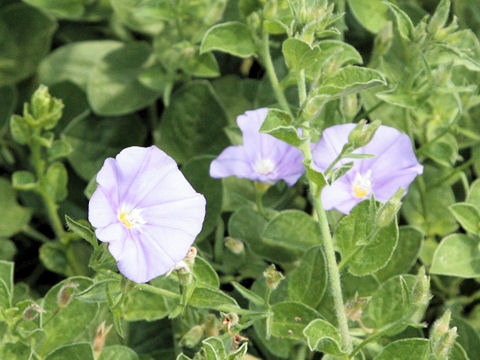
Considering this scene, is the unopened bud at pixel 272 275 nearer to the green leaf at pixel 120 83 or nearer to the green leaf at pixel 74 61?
the green leaf at pixel 120 83

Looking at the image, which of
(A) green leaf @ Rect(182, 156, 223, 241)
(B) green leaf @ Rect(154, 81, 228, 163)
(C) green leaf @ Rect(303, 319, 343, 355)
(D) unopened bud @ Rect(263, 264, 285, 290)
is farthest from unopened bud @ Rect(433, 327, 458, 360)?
(B) green leaf @ Rect(154, 81, 228, 163)

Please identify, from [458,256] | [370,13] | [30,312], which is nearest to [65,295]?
[30,312]

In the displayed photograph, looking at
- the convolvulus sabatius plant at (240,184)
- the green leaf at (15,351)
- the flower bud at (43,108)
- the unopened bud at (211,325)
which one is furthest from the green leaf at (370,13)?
the green leaf at (15,351)

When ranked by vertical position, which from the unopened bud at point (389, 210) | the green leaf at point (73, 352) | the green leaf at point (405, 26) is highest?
the green leaf at point (405, 26)

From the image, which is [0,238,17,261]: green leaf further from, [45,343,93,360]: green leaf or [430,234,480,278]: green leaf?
[430,234,480,278]: green leaf

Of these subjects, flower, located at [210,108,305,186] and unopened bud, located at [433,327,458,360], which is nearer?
unopened bud, located at [433,327,458,360]

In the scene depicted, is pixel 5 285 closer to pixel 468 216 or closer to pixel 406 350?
pixel 406 350

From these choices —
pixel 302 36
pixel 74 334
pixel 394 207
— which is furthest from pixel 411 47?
pixel 74 334
